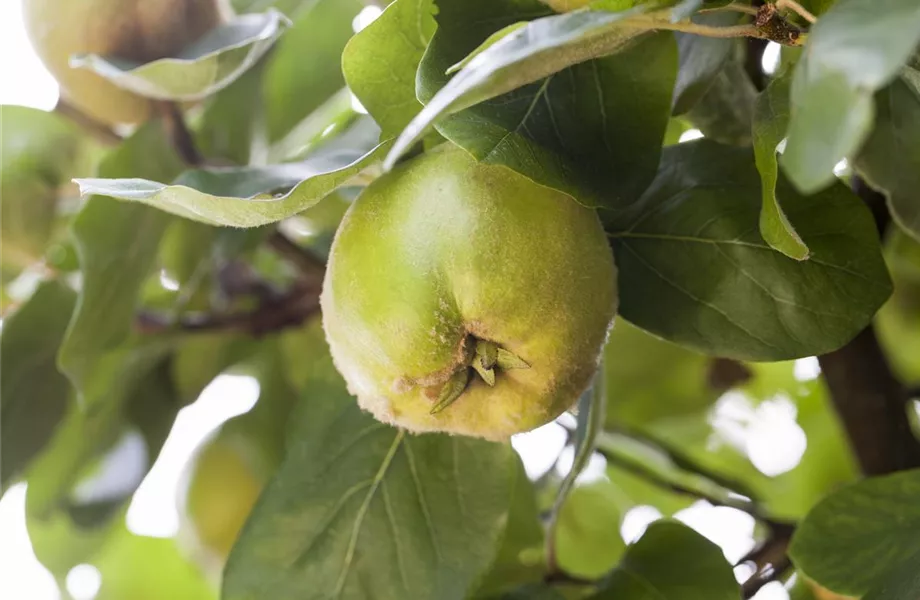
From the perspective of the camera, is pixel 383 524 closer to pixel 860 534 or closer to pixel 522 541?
pixel 522 541

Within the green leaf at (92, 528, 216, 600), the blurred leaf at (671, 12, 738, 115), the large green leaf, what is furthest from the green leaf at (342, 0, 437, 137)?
the green leaf at (92, 528, 216, 600)

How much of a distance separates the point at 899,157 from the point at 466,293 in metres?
0.30

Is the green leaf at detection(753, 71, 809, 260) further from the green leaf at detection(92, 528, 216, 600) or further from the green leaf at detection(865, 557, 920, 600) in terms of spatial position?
the green leaf at detection(92, 528, 216, 600)

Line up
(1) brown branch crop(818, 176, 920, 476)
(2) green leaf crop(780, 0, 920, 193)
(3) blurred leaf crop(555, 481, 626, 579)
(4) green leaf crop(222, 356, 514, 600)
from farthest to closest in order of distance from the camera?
(3) blurred leaf crop(555, 481, 626, 579) < (1) brown branch crop(818, 176, 920, 476) < (4) green leaf crop(222, 356, 514, 600) < (2) green leaf crop(780, 0, 920, 193)

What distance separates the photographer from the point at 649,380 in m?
0.90

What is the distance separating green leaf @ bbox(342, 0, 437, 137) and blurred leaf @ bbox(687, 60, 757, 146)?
181 mm

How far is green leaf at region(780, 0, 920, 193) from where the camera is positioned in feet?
0.78

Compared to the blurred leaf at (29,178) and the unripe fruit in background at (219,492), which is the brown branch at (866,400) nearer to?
the unripe fruit in background at (219,492)

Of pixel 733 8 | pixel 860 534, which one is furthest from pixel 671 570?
pixel 733 8

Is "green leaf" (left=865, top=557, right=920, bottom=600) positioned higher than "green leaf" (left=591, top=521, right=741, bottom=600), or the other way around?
"green leaf" (left=865, top=557, right=920, bottom=600)

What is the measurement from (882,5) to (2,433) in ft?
2.11

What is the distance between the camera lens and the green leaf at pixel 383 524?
1.87ft

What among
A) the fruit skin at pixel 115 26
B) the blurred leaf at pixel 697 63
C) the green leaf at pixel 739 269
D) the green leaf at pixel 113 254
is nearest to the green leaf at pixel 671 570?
the green leaf at pixel 739 269

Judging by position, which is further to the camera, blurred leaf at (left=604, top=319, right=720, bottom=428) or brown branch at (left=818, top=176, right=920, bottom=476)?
blurred leaf at (left=604, top=319, right=720, bottom=428)
